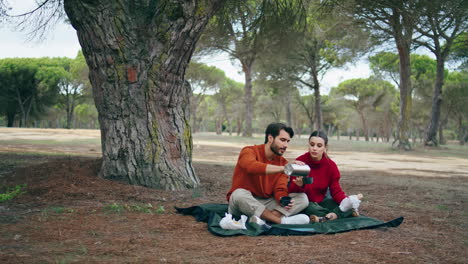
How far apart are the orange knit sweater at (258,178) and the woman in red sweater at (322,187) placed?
19 centimetres

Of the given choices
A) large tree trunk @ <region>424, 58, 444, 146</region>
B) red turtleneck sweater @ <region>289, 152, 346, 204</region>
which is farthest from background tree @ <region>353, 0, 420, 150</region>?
red turtleneck sweater @ <region>289, 152, 346, 204</region>

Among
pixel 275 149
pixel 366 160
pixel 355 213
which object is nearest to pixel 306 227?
pixel 355 213

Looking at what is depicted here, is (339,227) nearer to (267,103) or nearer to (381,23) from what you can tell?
(381,23)

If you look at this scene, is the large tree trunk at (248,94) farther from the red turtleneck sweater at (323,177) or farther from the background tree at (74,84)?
the red turtleneck sweater at (323,177)

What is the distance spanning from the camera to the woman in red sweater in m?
4.25

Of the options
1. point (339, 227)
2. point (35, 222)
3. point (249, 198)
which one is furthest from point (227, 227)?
point (35, 222)

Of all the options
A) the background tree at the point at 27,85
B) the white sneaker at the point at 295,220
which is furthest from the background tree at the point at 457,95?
the background tree at the point at 27,85

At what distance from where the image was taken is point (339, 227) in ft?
12.8

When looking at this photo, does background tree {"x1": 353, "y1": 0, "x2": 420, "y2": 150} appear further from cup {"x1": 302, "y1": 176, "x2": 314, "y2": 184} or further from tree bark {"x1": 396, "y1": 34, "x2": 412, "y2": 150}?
cup {"x1": 302, "y1": 176, "x2": 314, "y2": 184}

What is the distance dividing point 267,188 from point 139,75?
3.15 m

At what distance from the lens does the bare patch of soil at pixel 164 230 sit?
9.77 ft

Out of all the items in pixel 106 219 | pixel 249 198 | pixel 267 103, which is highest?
pixel 267 103

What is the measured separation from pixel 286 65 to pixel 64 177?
25949 mm

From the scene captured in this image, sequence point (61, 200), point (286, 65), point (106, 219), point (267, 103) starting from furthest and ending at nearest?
point (267, 103) < point (286, 65) < point (61, 200) < point (106, 219)
